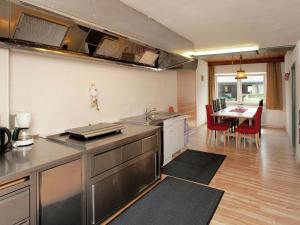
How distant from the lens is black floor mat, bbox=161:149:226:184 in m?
3.07

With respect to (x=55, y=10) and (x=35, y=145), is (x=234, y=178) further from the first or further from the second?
(x=55, y=10)

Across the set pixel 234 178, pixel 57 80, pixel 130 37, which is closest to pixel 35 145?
pixel 57 80

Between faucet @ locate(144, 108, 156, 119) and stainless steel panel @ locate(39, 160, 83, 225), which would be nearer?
stainless steel panel @ locate(39, 160, 83, 225)

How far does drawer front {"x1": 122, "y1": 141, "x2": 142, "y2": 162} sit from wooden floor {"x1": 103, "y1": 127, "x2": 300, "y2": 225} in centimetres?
57

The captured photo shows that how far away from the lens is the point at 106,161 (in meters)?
1.97

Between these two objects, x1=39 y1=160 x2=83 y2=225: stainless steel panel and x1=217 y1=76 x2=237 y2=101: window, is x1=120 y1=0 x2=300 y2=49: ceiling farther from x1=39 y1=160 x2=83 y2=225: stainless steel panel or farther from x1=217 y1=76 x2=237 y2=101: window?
x1=217 y1=76 x2=237 y2=101: window

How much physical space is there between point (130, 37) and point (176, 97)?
10.4 feet

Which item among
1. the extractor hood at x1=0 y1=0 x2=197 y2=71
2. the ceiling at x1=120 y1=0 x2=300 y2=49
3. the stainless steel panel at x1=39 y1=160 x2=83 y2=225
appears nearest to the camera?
the stainless steel panel at x1=39 y1=160 x2=83 y2=225

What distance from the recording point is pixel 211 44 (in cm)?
406

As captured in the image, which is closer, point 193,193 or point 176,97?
point 193,193

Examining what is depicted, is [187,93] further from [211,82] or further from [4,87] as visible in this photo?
[4,87]

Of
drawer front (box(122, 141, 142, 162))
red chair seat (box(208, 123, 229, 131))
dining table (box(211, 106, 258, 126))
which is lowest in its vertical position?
drawer front (box(122, 141, 142, 162))

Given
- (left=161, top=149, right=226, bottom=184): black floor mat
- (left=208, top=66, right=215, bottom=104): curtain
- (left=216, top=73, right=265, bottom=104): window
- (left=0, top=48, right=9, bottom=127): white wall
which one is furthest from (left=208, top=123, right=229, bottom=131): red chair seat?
(left=0, top=48, right=9, bottom=127): white wall

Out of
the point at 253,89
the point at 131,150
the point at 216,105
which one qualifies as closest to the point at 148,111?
the point at 131,150
